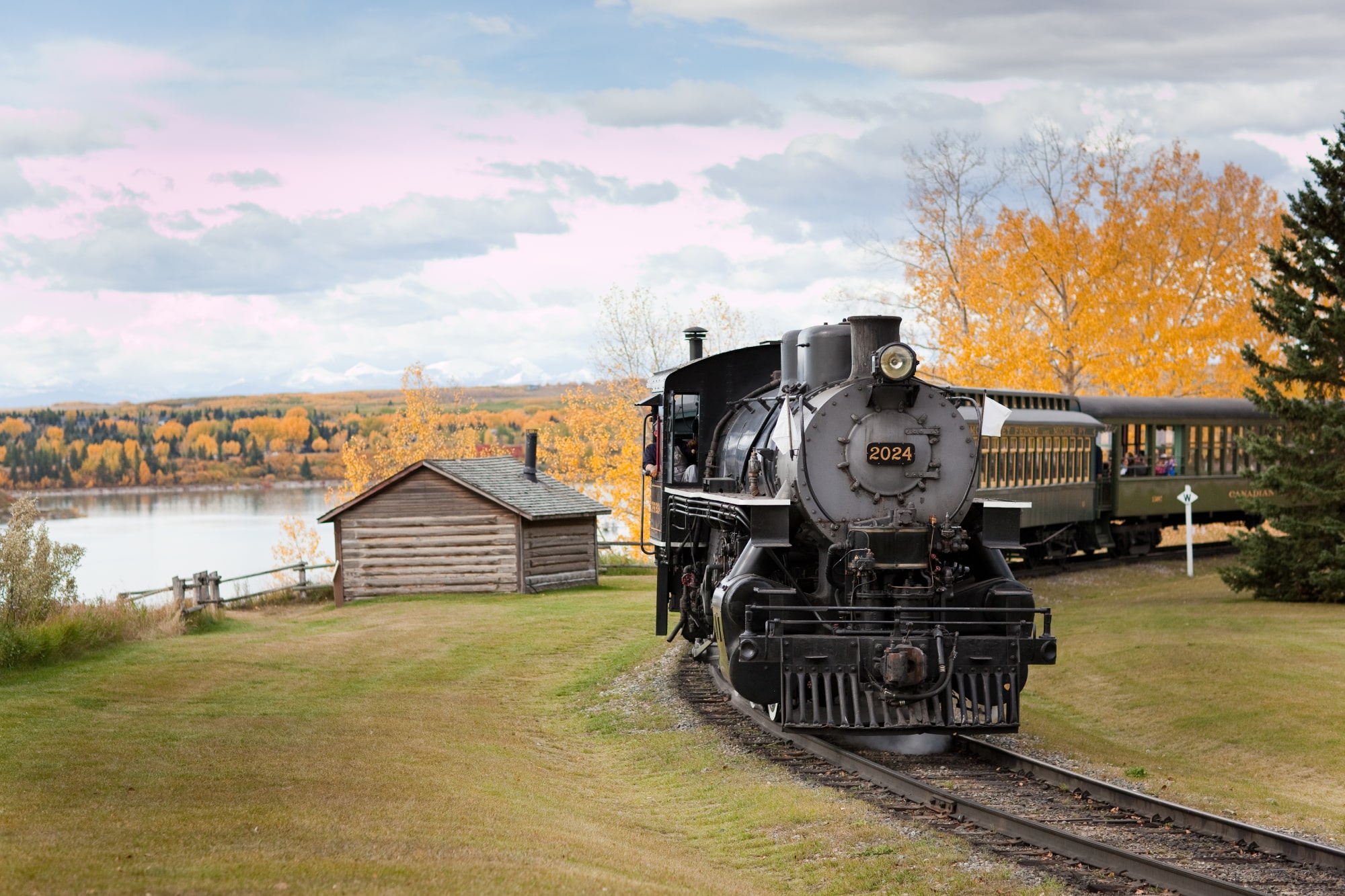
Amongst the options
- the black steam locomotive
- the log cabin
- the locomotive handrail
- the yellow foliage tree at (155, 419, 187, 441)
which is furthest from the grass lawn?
the yellow foliage tree at (155, 419, 187, 441)

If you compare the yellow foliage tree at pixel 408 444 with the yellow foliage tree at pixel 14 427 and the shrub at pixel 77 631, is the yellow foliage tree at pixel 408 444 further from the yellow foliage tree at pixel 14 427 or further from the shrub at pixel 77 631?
the yellow foliage tree at pixel 14 427

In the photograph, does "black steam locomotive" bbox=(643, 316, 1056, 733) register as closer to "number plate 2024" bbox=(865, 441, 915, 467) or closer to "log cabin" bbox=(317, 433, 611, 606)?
"number plate 2024" bbox=(865, 441, 915, 467)

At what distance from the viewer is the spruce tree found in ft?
62.8

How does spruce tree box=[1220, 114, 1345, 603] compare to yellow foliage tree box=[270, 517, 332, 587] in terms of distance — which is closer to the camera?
spruce tree box=[1220, 114, 1345, 603]

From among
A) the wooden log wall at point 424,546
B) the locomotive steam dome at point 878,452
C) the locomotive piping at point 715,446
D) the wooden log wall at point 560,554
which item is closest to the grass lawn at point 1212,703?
the locomotive steam dome at point 878,452

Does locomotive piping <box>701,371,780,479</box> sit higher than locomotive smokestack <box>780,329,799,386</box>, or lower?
lower

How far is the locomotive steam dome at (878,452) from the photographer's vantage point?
10.6 m

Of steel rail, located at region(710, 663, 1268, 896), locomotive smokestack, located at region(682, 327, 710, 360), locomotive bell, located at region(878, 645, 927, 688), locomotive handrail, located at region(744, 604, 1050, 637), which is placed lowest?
steel rail, located at region(710, 663, 1268, 896)

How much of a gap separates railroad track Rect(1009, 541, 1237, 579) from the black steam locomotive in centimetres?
1382

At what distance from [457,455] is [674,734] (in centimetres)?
4611

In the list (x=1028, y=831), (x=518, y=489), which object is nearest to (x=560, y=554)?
(x=518, y=489)

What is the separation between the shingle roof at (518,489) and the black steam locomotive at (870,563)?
54.4 feet

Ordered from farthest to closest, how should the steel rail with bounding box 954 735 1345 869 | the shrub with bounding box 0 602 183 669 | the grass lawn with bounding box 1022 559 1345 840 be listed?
the shrub with bounding box 0 602 183 669, the grass lawn with bounding box 1022 559 1345 840, the steel rail with bounding box 954 735 1345 869

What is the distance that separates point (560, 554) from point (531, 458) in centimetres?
338
